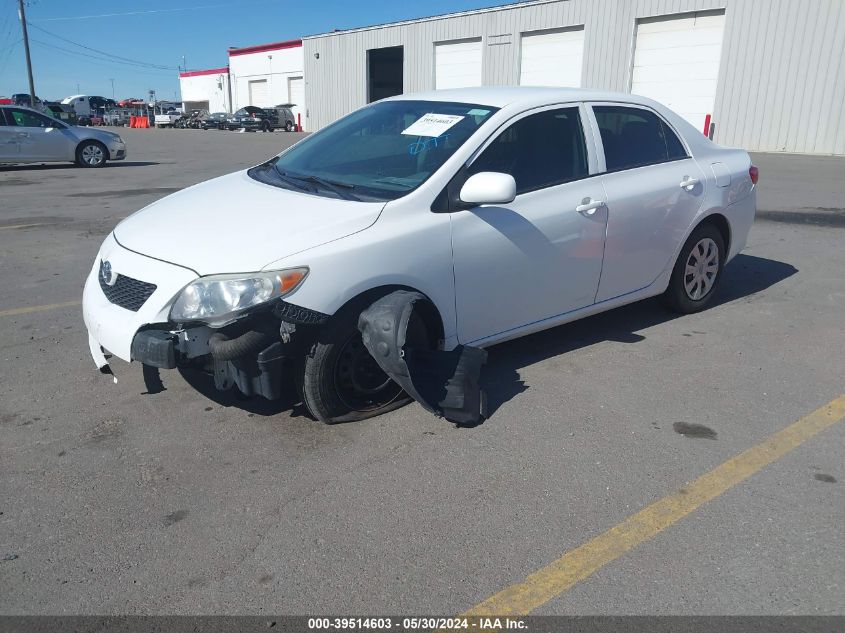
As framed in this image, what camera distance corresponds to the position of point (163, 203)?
14.0 feet

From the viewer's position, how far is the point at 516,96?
4.45 m

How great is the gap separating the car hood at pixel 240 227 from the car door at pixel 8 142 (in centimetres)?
1525

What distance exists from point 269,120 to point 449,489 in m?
45.7

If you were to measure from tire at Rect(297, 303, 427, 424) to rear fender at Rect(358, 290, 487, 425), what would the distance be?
105mm

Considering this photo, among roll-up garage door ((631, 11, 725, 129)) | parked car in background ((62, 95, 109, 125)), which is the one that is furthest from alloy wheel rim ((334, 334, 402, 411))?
parked car in background ((62, 95, 109, 125))

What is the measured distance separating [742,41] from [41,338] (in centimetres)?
2399

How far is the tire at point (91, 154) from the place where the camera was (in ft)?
58.9

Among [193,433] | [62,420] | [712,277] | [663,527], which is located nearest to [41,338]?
[62,420]

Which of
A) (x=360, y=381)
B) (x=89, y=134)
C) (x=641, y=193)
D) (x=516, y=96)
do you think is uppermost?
(x=516, y=96)

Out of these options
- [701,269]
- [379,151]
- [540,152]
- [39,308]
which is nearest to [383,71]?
[39,308]

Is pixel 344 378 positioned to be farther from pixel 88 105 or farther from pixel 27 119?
pixel 88 105

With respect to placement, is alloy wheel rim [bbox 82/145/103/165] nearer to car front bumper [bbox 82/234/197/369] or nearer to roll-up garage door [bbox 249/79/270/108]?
car front bumper [bbox 82/234/197/369]

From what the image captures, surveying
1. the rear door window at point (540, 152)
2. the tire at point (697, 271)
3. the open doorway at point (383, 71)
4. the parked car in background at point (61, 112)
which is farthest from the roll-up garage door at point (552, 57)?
the rear door window at point (540, 152)

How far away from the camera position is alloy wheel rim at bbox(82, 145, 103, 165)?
18062mm
